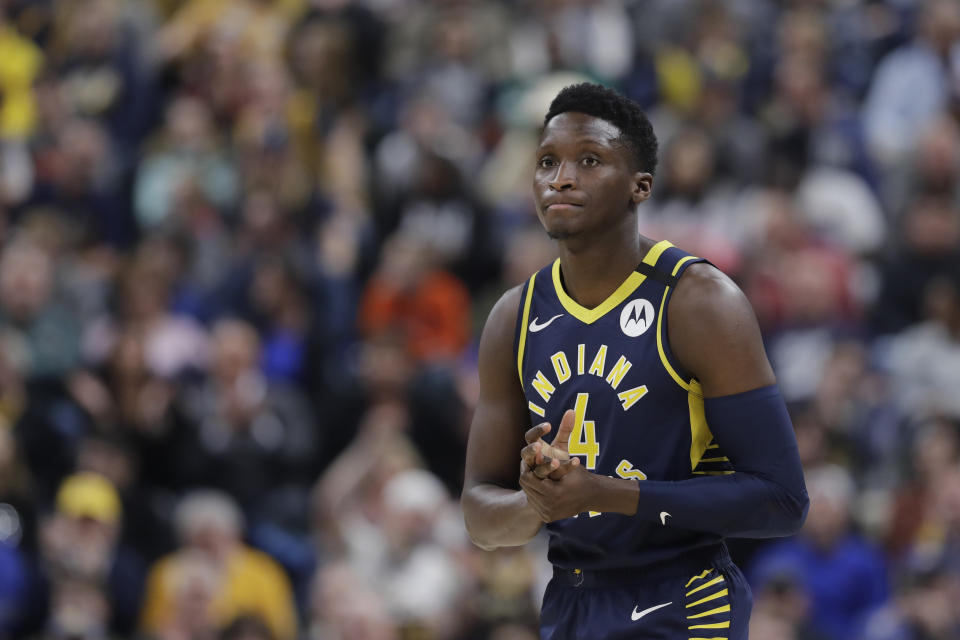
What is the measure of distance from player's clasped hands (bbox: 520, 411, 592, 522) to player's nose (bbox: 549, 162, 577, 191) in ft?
2.06

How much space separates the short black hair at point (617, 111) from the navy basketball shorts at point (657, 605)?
3.65 feet

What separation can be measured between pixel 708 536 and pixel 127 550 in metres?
5.99

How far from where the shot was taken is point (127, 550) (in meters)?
9.25

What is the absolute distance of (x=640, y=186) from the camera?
4016 mm

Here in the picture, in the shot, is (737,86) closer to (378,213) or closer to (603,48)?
(603,48)

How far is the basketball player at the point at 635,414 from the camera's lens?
3.80 meters

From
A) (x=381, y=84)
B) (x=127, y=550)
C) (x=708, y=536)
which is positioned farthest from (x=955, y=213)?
(x=708, y=536)

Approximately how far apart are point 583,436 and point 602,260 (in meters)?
0.49

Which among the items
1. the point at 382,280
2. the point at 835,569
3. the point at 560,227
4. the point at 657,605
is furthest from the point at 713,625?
the point at 382,280

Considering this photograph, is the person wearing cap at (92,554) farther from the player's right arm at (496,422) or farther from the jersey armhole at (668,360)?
the jersey armhole at (668,360)

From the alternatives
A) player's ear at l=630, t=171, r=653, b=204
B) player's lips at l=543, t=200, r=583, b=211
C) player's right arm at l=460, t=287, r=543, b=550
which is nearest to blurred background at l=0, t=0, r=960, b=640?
player's right arm at l=460, t=287, r=543, b=550

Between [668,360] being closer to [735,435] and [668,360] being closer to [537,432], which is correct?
[735,435]

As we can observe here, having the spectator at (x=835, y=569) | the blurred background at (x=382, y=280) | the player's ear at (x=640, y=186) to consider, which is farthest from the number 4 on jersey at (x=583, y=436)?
the spectator at (x=835, y=569)

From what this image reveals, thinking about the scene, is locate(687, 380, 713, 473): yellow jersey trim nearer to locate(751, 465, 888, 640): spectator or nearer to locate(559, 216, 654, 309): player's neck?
locate(559, 216, 654, 309): player's neck
